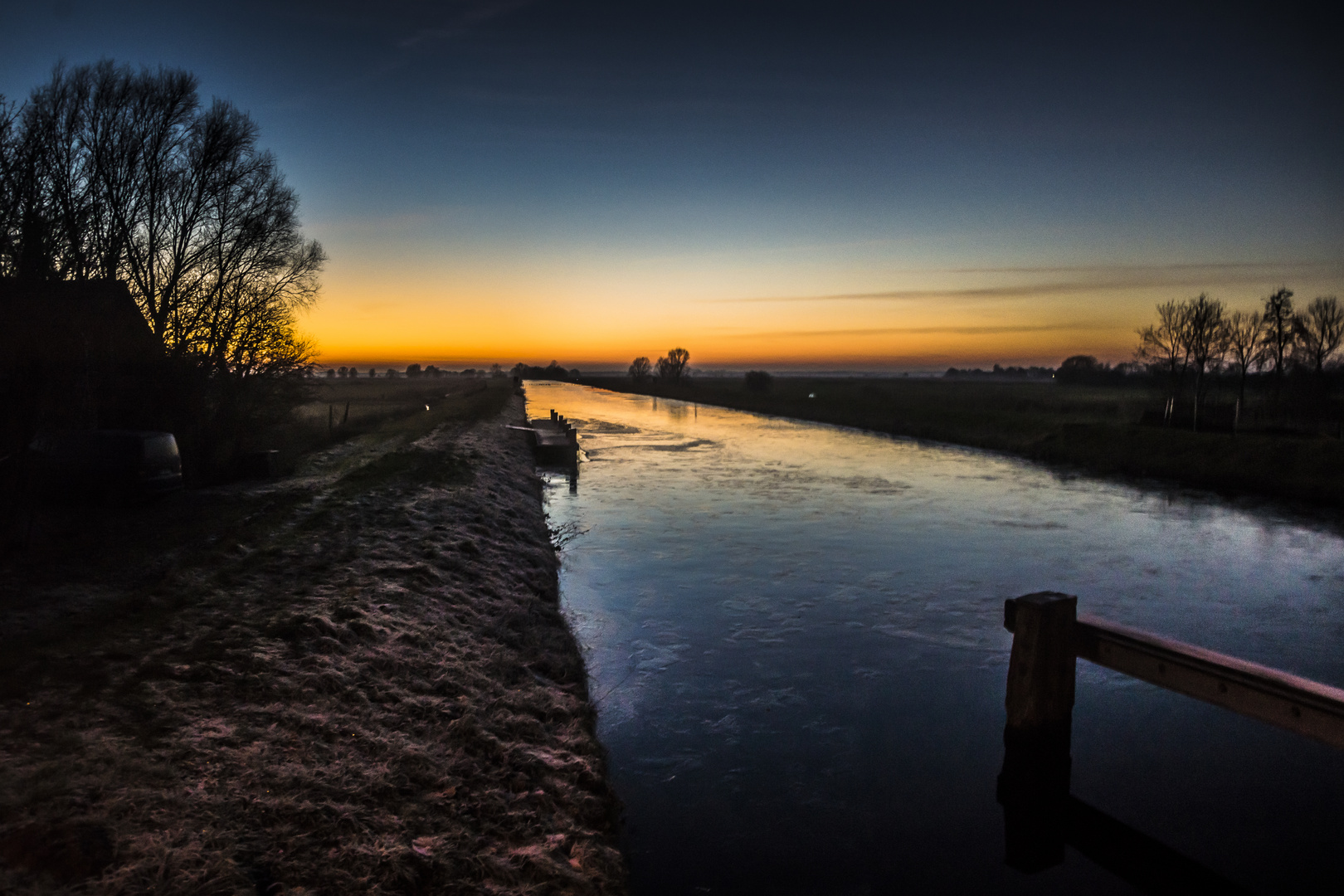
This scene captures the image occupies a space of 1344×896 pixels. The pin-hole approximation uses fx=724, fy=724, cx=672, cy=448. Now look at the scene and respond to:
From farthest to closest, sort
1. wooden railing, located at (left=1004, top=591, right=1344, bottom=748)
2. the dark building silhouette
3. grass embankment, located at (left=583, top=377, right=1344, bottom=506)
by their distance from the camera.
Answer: grass embankment, located at (left=583, top=377, right=1344, bottom=506) < the dark building silhouette < wooden railing, located at (left=1004, top=591, right=1344, bottom=748)

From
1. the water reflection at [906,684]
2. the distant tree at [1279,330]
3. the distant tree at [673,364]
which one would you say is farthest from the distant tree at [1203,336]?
the distant tree at [673,364]

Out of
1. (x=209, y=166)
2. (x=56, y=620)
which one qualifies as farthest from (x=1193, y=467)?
(x=209, y=166)

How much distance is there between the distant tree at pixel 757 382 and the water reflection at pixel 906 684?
2996 inches

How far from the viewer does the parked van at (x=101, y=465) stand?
528 inches

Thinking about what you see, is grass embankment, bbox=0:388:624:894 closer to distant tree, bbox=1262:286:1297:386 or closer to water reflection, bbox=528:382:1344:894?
water reflection, bbox=528:382:1344:894

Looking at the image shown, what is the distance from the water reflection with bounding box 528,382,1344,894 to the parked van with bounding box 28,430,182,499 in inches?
326

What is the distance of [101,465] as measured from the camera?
13.6m

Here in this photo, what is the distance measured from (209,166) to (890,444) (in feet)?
101

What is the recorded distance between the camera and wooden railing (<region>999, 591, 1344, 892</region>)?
5.03 meters

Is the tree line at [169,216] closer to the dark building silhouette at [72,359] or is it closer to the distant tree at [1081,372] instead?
the dark building silhouette at [72,359]

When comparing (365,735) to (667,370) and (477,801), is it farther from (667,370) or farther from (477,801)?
(667,370)

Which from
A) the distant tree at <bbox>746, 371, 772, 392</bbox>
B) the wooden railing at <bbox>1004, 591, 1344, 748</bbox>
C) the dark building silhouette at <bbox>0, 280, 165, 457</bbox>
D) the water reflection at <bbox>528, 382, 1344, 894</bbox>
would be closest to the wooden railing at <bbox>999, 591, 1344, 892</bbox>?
the wooden railing at <bbox>1004, 591, 1344, 748</bbox>

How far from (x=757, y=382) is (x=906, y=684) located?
88733 millimetres

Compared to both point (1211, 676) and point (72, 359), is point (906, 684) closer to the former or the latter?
point (1211, 676)
